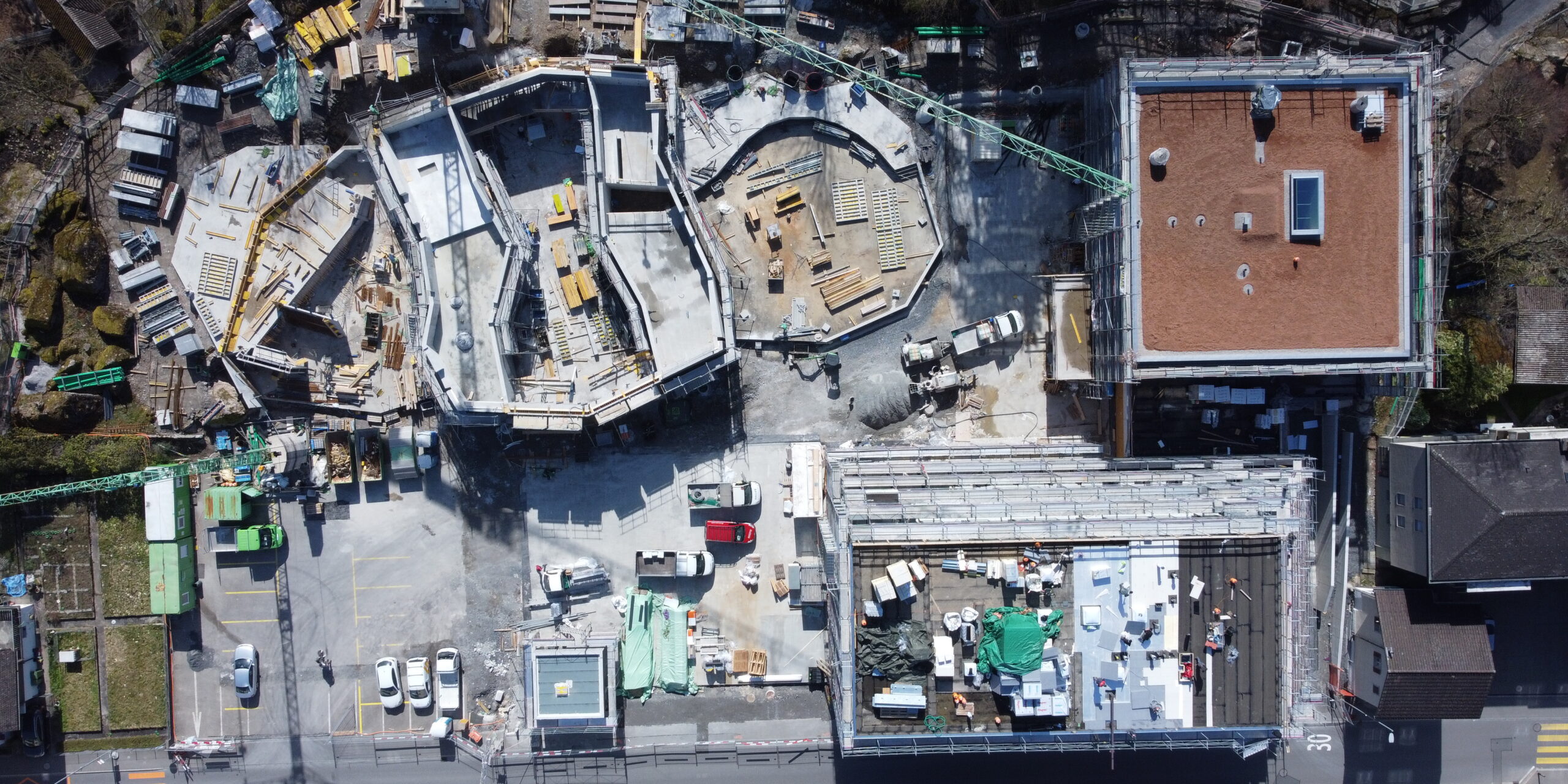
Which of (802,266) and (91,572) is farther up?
(802,266)

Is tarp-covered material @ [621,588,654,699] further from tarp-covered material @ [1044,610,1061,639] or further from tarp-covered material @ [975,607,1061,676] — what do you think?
tarp-covered material @ [1044,610,1061,639]

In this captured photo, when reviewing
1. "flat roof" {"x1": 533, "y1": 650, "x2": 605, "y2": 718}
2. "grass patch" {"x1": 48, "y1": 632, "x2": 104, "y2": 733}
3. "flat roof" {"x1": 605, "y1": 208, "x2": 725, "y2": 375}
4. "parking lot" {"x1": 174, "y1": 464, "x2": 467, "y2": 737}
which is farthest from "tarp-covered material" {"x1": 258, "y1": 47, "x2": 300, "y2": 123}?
"flat roof" {"x1": 533, "y1": 650, "x2": 605, "y2": 718}

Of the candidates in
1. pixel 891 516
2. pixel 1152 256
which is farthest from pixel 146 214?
pixel 1152 256

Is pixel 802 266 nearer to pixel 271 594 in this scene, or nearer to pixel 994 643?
pixel 994 643

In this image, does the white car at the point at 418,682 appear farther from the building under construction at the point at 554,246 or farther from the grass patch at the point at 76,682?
the grass patch at the point at 76,682

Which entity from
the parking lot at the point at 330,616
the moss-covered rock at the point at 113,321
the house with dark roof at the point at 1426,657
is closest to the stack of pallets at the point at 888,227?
the parking lot at the point at 330,616

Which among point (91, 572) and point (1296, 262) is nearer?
point (1296, 262)
